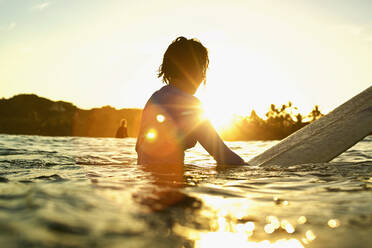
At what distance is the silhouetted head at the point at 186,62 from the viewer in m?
2.81

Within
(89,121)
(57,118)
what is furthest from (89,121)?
(57,118)

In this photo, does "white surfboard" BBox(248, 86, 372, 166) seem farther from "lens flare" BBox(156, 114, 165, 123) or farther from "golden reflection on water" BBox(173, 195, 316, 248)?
"golden reflection on water" BBox(173, 195, 316, 248)

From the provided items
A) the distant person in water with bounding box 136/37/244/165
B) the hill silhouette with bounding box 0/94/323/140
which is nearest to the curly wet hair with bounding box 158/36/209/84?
the distant person in water with bounding box 136/37/244/165

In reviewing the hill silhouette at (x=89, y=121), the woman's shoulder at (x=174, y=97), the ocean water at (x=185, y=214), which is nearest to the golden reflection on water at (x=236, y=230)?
the ocean water at (x=185, y=214)

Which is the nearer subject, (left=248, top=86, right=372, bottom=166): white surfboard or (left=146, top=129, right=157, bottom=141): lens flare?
(left=146, top=129, right=157, bottom=141): lens flare

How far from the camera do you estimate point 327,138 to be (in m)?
3.68

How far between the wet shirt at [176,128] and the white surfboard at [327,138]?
100 centimetres

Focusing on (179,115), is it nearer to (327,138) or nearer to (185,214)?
(185,214)

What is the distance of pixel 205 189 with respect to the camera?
199 centimetres

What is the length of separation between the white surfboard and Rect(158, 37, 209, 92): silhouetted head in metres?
1.38

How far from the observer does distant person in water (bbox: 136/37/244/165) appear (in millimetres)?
2752

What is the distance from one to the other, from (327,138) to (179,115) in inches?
81.4

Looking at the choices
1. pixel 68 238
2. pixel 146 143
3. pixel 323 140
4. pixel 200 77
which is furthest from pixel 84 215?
pixel 323 140

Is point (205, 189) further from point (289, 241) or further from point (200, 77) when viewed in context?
point (200, 77)
